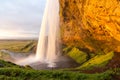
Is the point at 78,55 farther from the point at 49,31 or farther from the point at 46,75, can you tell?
the point at 46,75

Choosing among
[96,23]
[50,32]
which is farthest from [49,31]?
[96,23]

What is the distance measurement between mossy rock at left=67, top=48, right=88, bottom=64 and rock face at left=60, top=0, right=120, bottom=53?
1549 millimetres

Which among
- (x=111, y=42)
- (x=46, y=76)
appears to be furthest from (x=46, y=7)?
(x=46, y=76)

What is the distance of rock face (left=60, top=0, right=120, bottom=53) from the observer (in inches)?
1469

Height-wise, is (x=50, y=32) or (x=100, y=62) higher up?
(x=50, y=32)

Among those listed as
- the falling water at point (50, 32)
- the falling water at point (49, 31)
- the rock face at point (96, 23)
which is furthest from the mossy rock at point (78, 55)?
the falling water at point (49, 31)

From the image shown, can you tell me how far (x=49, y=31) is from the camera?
7481cm

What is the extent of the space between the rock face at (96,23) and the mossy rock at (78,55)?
155 centimetres

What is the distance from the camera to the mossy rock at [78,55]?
55.3 metres

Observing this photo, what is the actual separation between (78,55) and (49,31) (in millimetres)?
17997

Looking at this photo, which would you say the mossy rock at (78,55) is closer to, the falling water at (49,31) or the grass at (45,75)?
the falling water at (49,31)

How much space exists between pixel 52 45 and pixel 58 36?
5292 mm

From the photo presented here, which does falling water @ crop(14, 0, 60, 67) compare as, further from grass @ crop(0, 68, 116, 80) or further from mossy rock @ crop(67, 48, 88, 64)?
grass @ crop(0, 68, 116, 80)

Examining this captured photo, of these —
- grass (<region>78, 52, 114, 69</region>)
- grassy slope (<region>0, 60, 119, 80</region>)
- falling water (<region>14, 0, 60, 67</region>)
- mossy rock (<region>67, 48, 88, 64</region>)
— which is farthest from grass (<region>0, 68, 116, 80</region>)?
falling water (<region>14, 0, 60, 67</region>)
